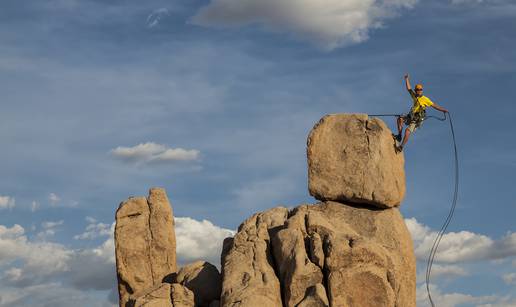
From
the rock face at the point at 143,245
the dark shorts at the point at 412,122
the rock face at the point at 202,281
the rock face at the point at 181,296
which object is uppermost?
the dark shorts at the point at 412,122

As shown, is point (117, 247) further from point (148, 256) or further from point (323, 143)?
point (323, 143)

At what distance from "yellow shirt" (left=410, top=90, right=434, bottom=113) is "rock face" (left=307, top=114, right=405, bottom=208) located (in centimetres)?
185

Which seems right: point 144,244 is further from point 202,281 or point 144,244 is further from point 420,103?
point 420,103

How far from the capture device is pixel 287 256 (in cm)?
4041

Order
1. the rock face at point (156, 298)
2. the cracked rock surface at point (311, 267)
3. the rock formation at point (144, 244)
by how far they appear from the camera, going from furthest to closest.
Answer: the rock formation at point (144, 244), the rock face at point (156, 298), the cracked rock surface at point (311, 267)

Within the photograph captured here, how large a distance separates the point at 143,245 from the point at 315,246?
445 inches

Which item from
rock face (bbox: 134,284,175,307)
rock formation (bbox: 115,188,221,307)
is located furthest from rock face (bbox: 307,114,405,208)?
rock face (bbox: 134,284,175,307)

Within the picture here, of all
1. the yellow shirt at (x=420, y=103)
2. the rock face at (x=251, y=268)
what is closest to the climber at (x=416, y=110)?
the yellow shirt at (x=420, y=103)

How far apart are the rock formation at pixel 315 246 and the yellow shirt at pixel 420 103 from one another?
1.90 meters

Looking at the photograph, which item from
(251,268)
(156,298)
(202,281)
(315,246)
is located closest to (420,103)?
(315,246)

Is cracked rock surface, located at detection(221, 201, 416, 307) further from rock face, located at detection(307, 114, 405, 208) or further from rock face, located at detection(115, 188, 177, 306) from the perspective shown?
rock face, located at detection(115, 188, 177, 306)

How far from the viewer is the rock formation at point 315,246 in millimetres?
39062

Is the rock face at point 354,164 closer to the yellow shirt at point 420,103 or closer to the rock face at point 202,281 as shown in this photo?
the yellow shirt at point 420,103

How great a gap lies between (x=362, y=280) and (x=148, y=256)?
1337 centimetres
